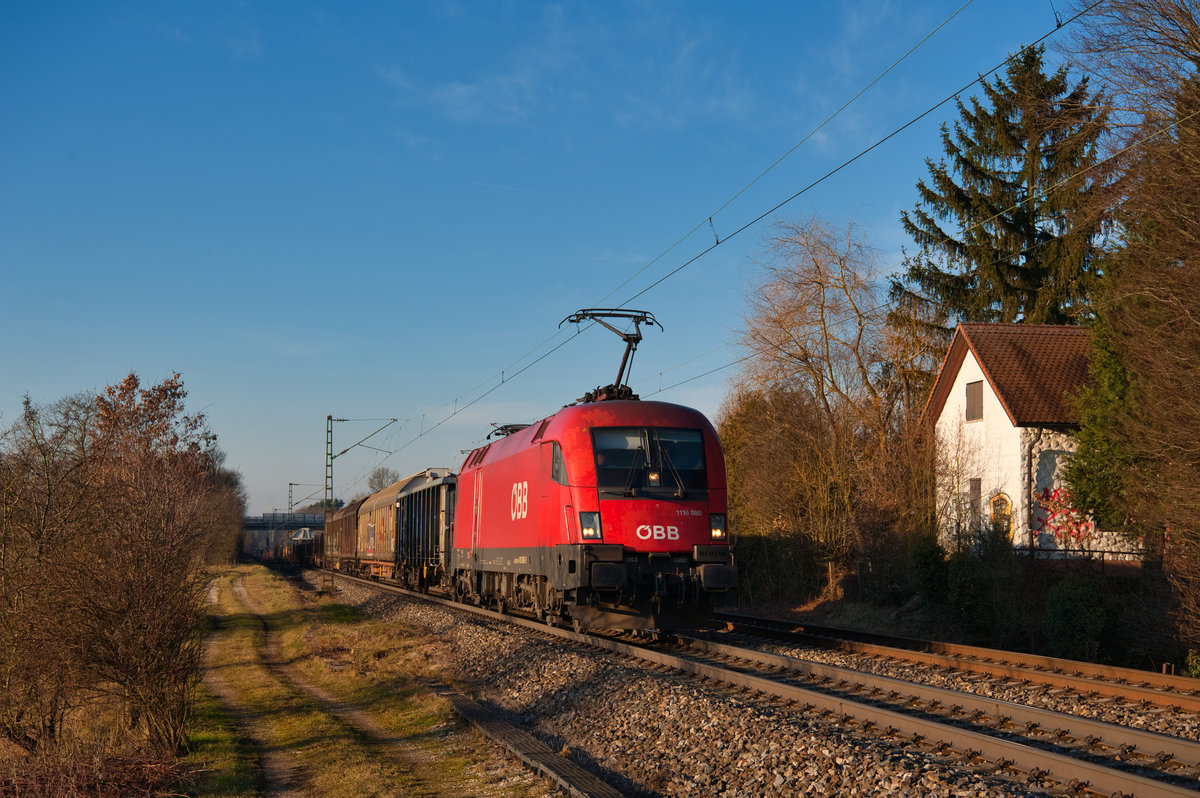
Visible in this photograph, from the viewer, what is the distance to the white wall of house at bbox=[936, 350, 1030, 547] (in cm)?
2625

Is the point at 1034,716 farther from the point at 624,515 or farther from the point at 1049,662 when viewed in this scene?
the point at 624,515

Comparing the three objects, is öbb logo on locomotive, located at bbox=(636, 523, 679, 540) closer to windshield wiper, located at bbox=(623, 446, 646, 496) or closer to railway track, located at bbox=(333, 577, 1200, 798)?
windshield wiper, located at bbox=(623, 446, 646, 496)

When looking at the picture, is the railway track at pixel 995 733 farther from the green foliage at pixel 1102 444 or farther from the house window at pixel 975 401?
the house window at pixel 975 401

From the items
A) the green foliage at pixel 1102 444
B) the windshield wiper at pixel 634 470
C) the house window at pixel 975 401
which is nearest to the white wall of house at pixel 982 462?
the house window at pixel 975 401

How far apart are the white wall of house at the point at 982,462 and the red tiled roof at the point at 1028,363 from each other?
1.79ft

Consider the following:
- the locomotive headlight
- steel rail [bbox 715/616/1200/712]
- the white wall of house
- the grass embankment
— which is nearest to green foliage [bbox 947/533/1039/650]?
steel rail [bbox 715/616/1200/712]

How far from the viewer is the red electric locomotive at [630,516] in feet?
47.6

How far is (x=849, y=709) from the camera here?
9148 mm

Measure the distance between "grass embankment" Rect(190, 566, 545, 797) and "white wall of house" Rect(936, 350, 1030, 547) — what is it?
50.1 ft

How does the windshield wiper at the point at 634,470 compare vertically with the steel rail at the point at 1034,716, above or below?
above

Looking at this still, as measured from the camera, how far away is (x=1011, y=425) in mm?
26906

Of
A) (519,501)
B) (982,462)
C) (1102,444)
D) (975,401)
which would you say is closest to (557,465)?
(519,501)

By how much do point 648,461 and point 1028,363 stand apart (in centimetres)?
1788

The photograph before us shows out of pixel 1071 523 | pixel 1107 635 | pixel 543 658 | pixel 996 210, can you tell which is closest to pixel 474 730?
pixel 543 658
